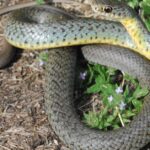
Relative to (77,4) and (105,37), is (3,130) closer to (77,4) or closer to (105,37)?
(105,37)

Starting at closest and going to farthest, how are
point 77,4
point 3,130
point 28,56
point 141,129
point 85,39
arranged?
point 141,129 < point 3,130 < point 85,39 < point 28,56 < point 77,4

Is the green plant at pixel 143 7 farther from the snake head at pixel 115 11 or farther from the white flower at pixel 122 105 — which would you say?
the white flower at pixel 122 105

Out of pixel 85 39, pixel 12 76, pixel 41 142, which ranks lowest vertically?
pixel 41 142

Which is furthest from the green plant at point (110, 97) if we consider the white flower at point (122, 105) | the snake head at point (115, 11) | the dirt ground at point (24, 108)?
the snake head at point (115, 11)

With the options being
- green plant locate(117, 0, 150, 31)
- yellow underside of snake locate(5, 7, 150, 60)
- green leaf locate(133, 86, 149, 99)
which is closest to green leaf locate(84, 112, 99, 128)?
green leaf locate(133, 86, 149, 99)

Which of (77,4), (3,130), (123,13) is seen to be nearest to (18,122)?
(3,130)

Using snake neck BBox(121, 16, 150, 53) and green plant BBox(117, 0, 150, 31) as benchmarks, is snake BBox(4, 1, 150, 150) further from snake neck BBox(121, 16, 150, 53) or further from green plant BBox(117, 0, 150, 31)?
green plant BBox(117, 0, 150, 31)

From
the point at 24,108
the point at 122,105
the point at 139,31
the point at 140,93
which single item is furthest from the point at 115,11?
the point at 24,108
